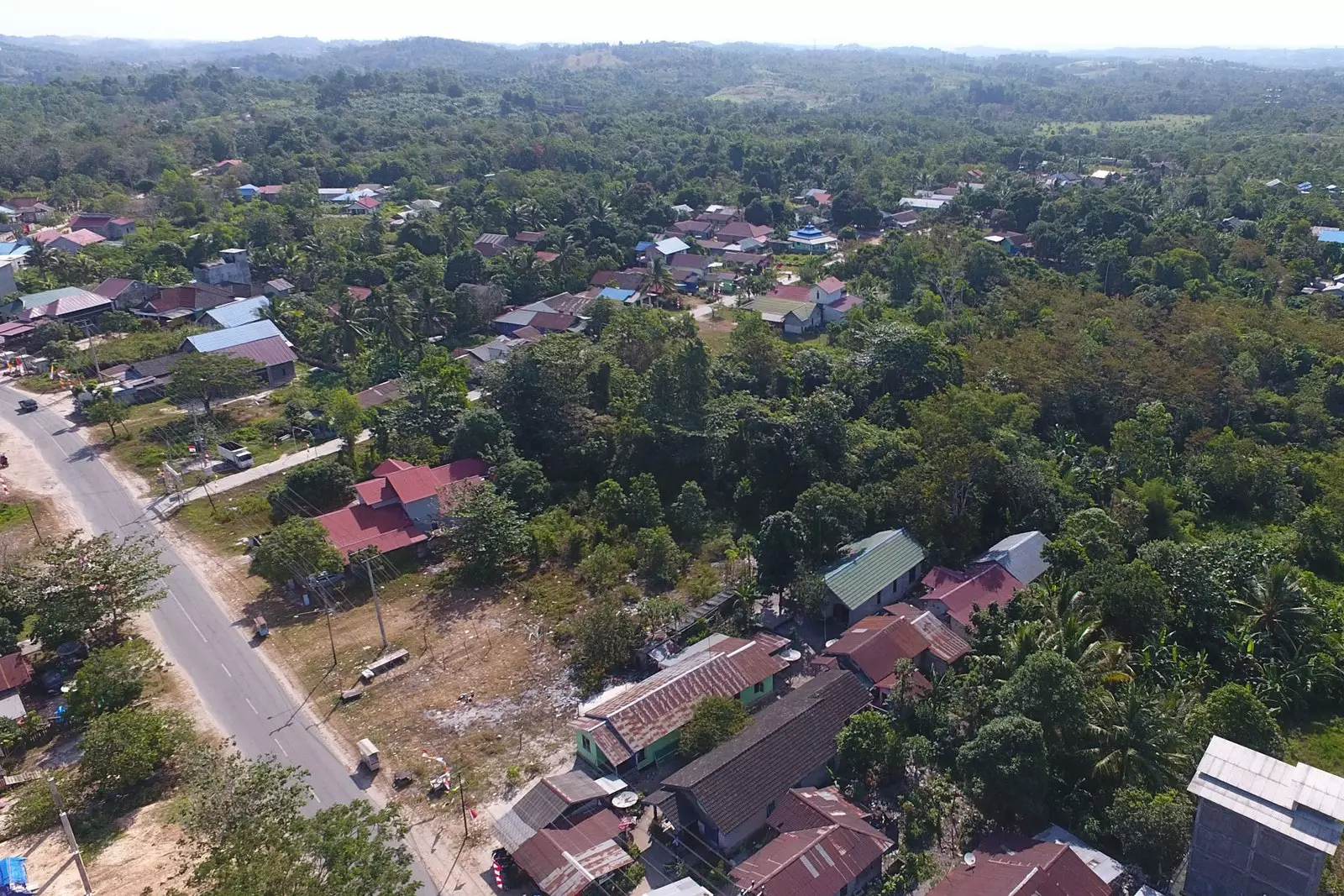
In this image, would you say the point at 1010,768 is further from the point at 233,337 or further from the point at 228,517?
the point at 233,337

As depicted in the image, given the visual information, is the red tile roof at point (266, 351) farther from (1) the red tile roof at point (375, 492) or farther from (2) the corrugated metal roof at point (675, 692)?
(2) the corrugated metal roof at point (675, 692)

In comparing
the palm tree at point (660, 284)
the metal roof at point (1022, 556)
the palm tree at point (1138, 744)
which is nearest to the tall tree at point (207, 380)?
the palm tree at point (660, 284)

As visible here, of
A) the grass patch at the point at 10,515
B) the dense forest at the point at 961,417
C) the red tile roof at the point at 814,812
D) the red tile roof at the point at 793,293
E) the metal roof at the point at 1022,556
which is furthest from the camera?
the red tile roof at the point at 793,293

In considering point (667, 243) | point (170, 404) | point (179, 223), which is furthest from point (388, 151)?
point (170, 404)

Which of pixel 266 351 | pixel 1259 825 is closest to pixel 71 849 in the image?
pixel 1259 825

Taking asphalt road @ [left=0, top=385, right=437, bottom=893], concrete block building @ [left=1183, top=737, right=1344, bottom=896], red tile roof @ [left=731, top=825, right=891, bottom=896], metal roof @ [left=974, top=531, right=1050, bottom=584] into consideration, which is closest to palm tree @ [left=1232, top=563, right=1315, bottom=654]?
metal roof @ [left=974, top=531, right=1050, bottom=584]

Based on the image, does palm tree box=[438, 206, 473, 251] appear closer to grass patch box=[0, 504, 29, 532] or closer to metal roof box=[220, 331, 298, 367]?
metal roof box=[220, 331, 298, 367]

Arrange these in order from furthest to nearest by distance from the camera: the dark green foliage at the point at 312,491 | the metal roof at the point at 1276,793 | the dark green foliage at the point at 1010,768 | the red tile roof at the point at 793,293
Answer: the red tile roof at the point at 793,293, the dark green foliage at the point at 312,491, the dark green foliage at the point at 1010,768, the metal roof at the point at 1276,793
